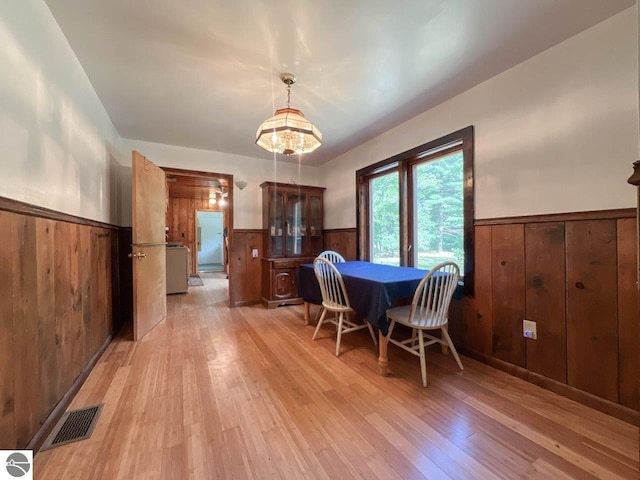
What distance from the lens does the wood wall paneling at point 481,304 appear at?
217 cm

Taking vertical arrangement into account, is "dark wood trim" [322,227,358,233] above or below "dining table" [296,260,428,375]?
above

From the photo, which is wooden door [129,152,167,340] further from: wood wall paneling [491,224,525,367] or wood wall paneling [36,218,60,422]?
wood wall paneling [491,224,525,367]

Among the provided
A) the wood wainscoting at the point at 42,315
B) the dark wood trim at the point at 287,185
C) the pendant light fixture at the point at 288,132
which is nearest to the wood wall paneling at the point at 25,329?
the wood wainscoting at the point at 42,315

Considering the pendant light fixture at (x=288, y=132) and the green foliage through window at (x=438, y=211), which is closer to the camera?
the pendant light fixture at (x=288, y=132)

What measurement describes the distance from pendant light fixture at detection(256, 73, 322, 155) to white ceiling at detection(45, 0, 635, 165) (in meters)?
0.33

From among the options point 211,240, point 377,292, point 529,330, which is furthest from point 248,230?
point 211,240

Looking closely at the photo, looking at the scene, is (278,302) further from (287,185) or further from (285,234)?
(287,185)

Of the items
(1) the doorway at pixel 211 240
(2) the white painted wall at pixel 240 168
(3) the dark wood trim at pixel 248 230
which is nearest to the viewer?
(2) the white painted wall at pixel 240 168

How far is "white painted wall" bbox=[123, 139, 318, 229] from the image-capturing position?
3.61 metres

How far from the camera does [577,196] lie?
→ 5.52ft

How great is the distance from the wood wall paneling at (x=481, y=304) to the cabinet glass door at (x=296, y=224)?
2.66 metres

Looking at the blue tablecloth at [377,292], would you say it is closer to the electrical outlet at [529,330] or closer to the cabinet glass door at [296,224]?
the electrical outlet at [529,330]

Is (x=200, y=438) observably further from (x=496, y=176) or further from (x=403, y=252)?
(x=496, y=176)

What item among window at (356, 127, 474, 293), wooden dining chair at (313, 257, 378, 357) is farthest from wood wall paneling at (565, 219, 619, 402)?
wooden dining chair at (313, 257, 378, 357)
